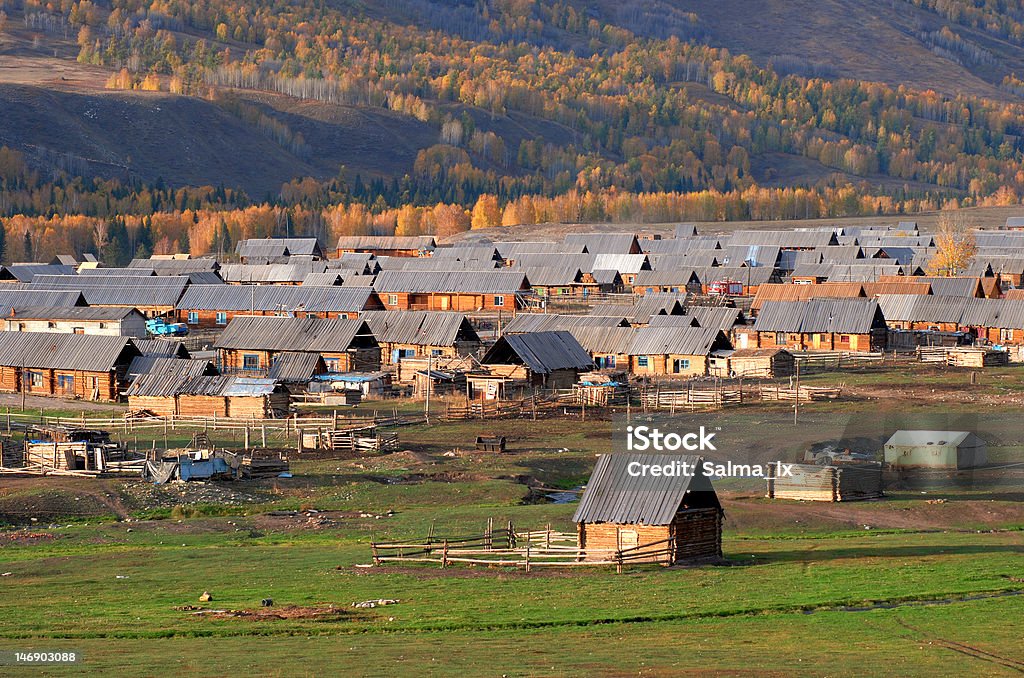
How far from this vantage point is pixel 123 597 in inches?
1358

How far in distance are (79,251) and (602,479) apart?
531 feet

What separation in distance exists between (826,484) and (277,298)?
2557 inches

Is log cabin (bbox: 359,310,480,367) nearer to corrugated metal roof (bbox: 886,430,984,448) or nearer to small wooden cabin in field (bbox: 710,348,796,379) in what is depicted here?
small wooden cabin in field (bbox: 710,348,796,379)

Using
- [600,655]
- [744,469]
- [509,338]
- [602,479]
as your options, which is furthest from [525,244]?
[600,655]

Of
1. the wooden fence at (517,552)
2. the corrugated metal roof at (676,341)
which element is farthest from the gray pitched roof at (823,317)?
the wooden fence at (517,552)

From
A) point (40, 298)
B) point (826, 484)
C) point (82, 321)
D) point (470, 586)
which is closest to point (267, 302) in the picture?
point (40, 298)

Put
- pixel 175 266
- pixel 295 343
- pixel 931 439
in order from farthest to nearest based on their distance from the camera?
pixel 175 266, pixel 295 343, pixel 931 439

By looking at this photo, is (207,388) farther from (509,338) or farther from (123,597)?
(123,597)

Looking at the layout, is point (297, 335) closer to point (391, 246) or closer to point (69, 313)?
point (69, 313)

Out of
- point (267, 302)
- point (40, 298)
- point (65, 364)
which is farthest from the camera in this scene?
point (267, 302)

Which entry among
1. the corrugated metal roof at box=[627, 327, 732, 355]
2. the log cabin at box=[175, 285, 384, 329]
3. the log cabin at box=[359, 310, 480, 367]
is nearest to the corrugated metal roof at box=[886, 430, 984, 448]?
the corrugated metal roof at box=[627, 327, 732, 355]

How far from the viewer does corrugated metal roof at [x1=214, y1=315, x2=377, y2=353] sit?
79.8m

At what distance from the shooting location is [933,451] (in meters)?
51.8
